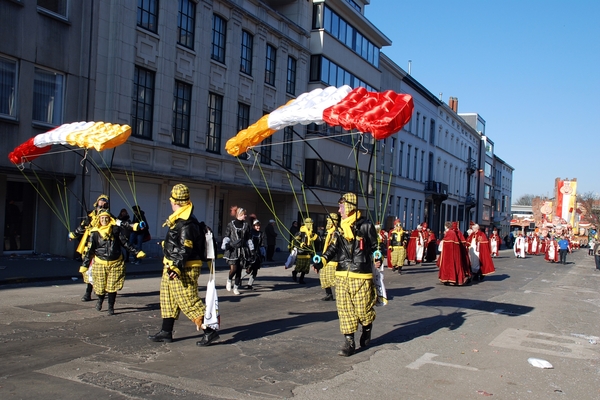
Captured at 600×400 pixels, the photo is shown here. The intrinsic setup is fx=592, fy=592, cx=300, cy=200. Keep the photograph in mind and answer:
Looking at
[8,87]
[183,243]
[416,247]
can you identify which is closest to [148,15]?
[8,87]

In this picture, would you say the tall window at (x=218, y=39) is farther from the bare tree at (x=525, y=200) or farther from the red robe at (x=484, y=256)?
the bare tree at (x=525, y=200)

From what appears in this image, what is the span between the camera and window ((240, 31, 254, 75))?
83.7 ft

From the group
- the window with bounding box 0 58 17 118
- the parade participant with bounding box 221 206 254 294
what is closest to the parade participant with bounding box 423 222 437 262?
the parade participant with bounding box 221 206 254 294

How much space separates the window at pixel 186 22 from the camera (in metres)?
21.7

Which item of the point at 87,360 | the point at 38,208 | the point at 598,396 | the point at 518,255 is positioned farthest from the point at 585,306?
the point at 518,255

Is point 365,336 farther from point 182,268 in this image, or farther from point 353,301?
point 182,268

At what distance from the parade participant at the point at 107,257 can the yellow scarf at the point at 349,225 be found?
336cm

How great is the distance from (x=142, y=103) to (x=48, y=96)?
346 cm

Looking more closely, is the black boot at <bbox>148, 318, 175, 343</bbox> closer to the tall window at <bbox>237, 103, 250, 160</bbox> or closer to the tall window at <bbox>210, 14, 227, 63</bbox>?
the tall window at <bbox>210, 14, 227, 63</bbox>

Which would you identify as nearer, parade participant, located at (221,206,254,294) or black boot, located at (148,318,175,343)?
black boot, located at (148,318,175,343)

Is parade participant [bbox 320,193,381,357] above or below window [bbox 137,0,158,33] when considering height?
below

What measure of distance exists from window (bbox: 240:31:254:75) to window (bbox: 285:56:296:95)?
348cm

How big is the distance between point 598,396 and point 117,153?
15851 millimetres

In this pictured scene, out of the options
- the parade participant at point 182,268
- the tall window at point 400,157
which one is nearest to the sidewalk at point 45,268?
the parade participant at point 182,268
